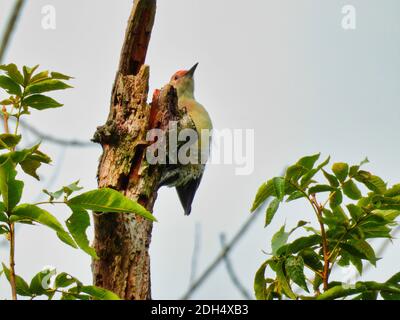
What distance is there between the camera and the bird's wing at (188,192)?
4930 millimetres

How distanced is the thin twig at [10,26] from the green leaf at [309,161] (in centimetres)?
165

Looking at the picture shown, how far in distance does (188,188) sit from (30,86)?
2.60m

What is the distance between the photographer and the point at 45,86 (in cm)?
250

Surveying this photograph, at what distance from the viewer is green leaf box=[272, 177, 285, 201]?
2.24 metres

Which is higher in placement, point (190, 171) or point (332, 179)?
point (190, 171)

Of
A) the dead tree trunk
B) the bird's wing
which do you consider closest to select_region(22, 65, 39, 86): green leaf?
the dead tree trunk

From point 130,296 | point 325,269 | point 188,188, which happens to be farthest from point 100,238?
point 188,188

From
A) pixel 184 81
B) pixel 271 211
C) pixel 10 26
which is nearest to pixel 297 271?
pixel 271 211

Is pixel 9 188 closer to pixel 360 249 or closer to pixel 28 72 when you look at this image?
pixel 28 72

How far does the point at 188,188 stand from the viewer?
16.3 feet

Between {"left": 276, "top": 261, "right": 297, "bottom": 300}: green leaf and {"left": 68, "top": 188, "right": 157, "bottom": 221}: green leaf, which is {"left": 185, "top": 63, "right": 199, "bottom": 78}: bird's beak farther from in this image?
{"left": 68, "top": 188, "right": 157, "bottom": 221}: green leaf

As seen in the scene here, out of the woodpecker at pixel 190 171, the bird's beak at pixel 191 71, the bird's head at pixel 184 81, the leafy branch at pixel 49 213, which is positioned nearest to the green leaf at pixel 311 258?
the leafy branch at pixel 49 213

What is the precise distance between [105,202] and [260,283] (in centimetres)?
89
